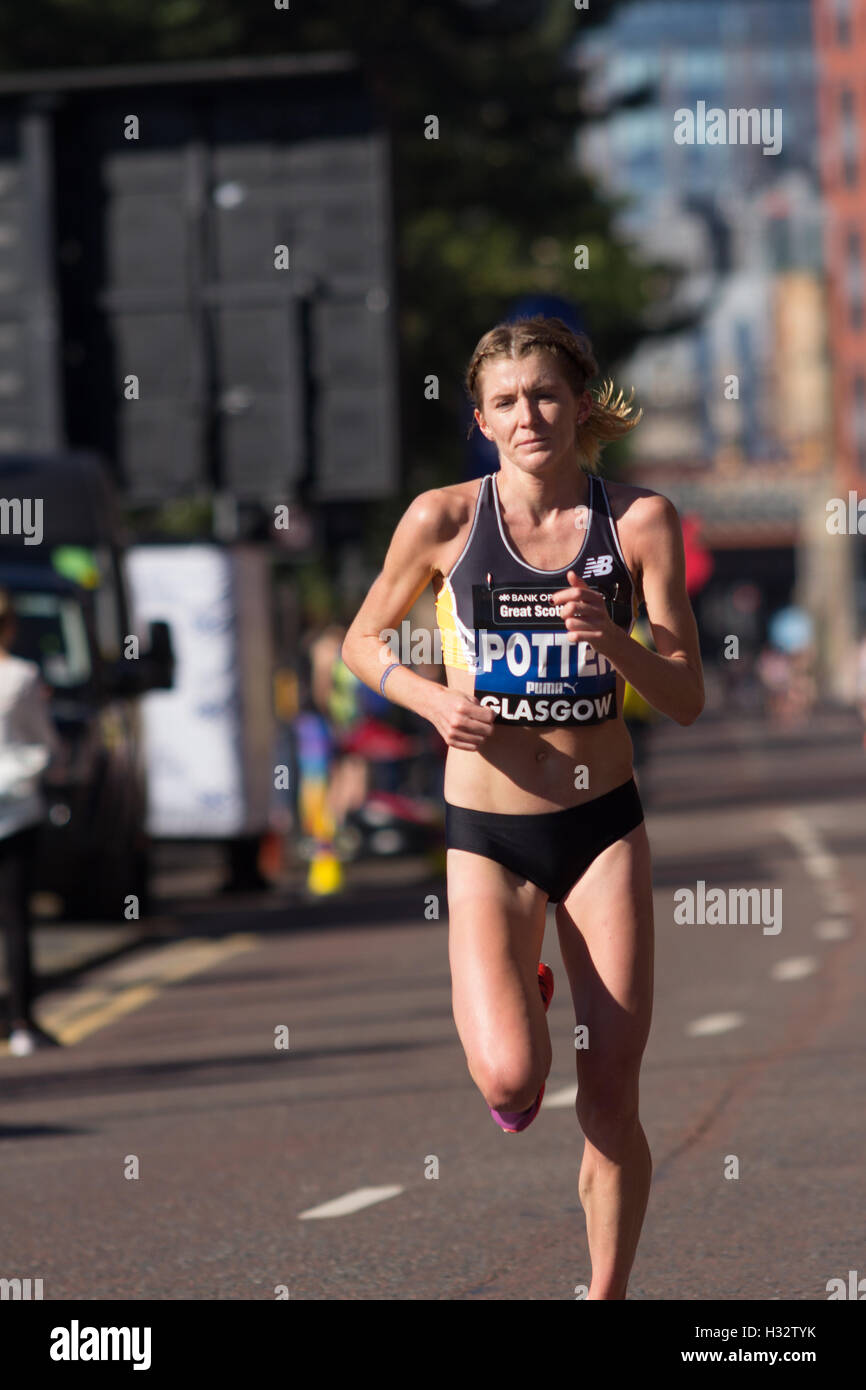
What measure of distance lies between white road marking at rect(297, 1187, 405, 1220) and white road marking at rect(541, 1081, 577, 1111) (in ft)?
5.08

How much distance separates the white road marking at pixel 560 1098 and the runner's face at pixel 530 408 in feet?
13.9

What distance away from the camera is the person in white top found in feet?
34.2

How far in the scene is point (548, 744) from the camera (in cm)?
512

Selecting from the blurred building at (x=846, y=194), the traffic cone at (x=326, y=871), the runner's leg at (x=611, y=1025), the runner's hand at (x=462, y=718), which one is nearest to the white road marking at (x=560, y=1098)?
the runner's leg at (x=611, y=1025)

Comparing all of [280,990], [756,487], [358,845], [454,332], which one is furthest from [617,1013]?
[756,487]

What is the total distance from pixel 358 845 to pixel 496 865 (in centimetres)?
1460

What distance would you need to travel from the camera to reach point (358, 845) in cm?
1967

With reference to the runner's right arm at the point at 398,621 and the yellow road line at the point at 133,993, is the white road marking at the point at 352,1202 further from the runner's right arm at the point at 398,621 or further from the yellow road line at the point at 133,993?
the yellow road line at the point at 133,993

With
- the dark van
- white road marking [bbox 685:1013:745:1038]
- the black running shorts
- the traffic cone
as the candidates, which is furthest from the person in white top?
the traffic cone

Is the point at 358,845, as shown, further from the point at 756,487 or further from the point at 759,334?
the point at 759,334

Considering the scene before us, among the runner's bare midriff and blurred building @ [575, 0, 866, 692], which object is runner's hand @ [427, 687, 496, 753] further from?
blurred building @ [575, 0, 866, 692]

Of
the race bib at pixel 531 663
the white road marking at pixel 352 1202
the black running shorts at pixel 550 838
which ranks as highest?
the race bib at pixel 531 663

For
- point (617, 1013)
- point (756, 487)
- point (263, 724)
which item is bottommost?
point (617, 1013)

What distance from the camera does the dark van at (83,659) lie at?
14633 millimetres
